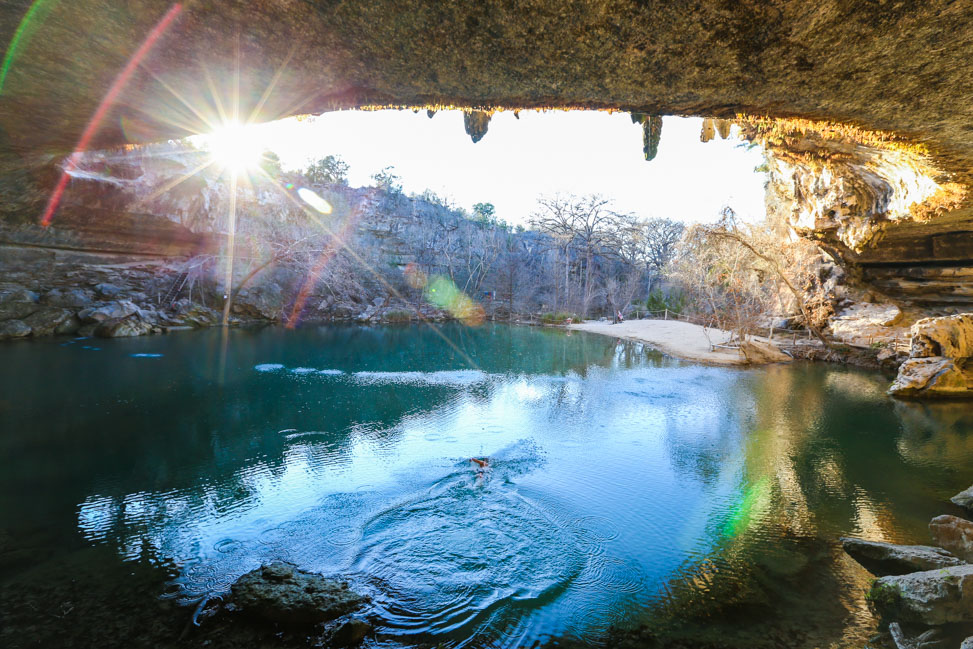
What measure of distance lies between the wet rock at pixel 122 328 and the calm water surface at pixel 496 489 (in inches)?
224

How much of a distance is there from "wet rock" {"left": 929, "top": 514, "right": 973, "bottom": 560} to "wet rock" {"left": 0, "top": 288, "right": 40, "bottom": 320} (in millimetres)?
26537

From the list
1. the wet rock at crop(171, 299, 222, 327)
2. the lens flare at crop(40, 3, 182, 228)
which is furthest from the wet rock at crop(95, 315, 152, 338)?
the lens flare at crop(40, 3, 182, 228)

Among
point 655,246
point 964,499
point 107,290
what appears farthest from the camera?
point 655,246

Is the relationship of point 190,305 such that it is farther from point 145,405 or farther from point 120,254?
point 145,405

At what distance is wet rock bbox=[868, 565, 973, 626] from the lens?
336 cm

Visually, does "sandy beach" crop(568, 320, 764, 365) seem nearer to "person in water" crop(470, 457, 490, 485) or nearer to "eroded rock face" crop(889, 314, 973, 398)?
"eroded rock face" crop(889, 314, 973, 398)

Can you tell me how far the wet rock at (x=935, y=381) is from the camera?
11750 mm

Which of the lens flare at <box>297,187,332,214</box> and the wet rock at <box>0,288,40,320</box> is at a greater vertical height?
the lens flare at <box>297,187,332,214</box>

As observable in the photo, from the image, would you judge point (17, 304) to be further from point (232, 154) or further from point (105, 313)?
point (232, 154)

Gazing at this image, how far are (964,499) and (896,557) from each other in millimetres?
2824

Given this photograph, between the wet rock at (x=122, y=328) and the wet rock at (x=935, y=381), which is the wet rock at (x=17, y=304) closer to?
the wet rock at (x=122, y=328)

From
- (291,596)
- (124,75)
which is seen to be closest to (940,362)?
(291,596)

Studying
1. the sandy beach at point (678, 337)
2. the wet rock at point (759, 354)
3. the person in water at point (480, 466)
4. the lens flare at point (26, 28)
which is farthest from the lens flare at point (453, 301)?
the lens flare at point (26, 28)

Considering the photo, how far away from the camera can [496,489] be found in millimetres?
6059
